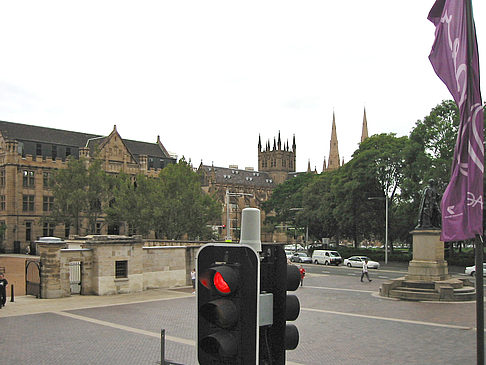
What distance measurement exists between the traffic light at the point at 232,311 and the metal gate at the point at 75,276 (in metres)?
27.0

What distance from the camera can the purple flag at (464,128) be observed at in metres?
9.88

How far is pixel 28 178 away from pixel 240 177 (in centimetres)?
9476

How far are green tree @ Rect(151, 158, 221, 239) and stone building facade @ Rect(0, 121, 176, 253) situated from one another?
15.6m

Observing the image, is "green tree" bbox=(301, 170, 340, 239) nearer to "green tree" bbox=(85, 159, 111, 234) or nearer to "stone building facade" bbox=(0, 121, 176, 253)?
"stone building facade" bbox=(0, 121, 176, 253)

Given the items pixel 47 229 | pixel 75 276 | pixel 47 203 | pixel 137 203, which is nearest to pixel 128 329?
pixel 75 276

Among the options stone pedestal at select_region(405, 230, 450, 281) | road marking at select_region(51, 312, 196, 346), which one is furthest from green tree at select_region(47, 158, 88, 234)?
stone pedestal at select_region(405, 230, 450, 281)

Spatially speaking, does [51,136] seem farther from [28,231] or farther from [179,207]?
[179,207]

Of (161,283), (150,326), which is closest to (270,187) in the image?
(161,283)

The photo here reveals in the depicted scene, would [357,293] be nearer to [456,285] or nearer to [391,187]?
[456,285]

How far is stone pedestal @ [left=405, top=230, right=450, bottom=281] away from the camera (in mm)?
29688

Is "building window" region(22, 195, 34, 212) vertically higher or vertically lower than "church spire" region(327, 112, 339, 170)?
lower

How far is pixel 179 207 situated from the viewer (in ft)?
188

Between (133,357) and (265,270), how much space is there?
36.7ft

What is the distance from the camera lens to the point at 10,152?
7150 centimetres
